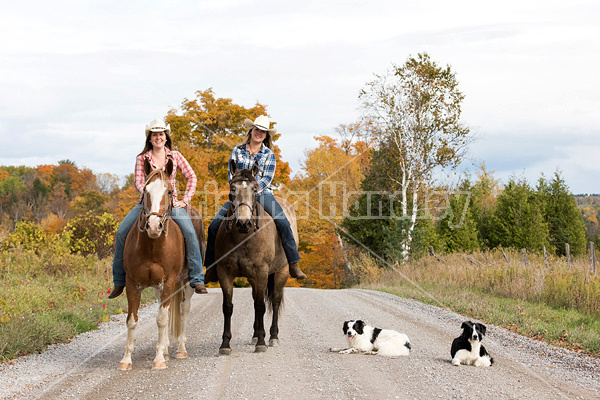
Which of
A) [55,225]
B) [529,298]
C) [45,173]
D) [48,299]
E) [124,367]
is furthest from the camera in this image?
[45,173]

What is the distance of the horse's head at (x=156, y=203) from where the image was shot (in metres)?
6.56

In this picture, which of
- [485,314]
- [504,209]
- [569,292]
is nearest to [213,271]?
[485,314]

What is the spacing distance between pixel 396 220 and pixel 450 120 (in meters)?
6.84

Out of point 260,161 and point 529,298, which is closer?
point 260,161

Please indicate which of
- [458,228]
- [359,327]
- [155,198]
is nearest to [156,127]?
[155,198]

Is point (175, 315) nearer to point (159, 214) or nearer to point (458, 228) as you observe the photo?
point (159, 214)

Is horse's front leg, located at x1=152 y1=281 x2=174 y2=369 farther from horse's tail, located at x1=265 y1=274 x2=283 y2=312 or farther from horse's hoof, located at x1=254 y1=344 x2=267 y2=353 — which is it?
horse's tail, located at x1=265 y1=274 x2=283 y2=312

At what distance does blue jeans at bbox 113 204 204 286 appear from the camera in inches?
296

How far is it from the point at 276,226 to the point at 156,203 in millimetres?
2467

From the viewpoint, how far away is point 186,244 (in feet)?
25.3

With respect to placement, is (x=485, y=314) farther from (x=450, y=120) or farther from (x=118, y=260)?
(x=450, y=120)

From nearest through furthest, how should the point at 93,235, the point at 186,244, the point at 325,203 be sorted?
the point at 186,244, the point at 93,235, the point at 325,203

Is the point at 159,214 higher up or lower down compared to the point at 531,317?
higher up

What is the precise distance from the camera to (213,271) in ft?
28.3
